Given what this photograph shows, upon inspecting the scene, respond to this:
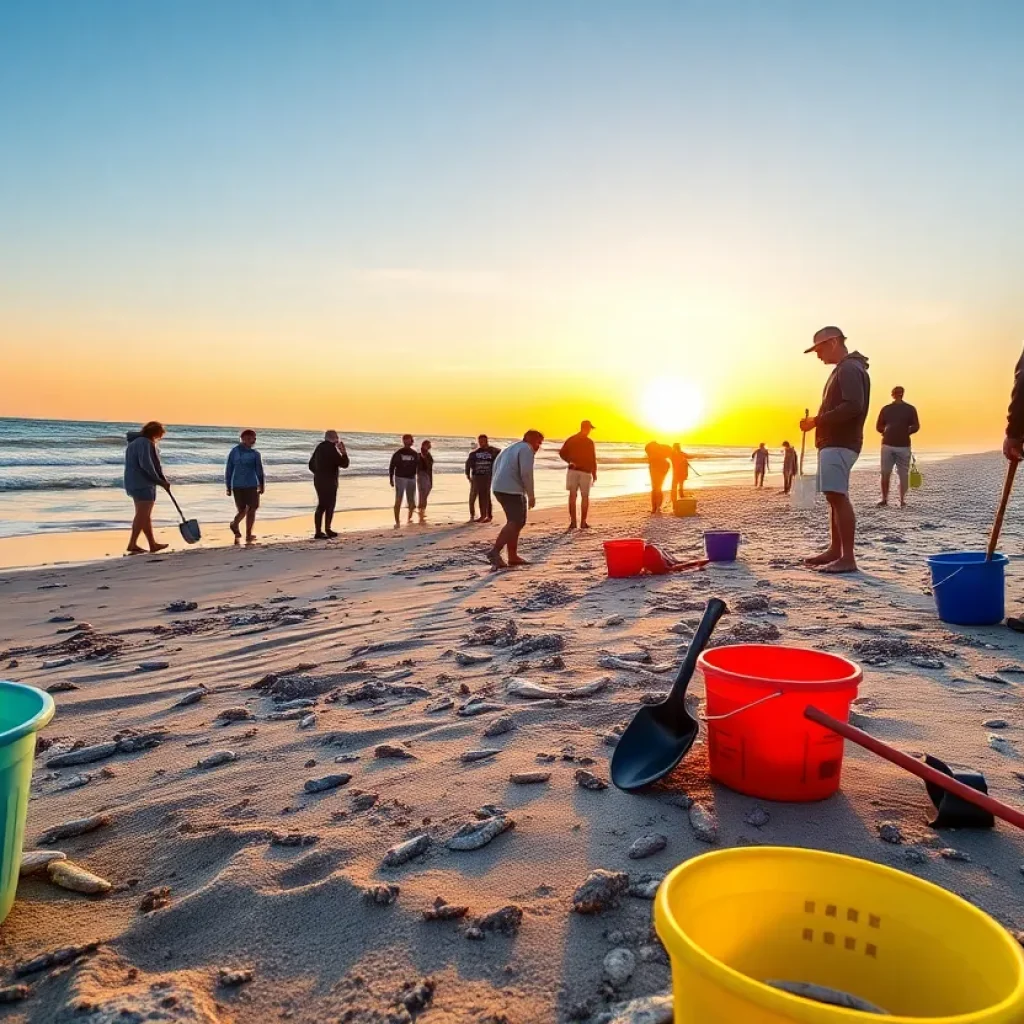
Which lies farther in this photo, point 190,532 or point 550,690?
point 190,532

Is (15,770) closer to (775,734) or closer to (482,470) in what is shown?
(775,734)

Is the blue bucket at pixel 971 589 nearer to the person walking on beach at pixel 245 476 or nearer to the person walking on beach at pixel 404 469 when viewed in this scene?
the person walking on beach at pixel 245 476

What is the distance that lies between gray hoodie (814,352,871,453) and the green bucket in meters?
7.10

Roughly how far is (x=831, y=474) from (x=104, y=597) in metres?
8.22

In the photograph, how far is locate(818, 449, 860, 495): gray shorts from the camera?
24.8 ft

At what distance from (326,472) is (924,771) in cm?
1253

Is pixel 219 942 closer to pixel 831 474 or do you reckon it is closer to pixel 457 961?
pixel 457 961

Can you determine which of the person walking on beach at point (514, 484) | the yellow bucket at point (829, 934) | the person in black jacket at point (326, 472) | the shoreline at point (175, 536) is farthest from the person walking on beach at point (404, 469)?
the yellow bucket at point (829, 934)

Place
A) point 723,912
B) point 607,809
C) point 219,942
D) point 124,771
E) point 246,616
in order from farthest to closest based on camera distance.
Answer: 1. point 246,616
2. point 124,771
3. point 607,809
4. point 219,942
5. point 723,912

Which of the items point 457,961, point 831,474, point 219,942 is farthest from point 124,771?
point 831,474

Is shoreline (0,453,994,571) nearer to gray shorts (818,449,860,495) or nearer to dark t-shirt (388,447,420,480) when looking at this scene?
dark t-shirt (388,447,420,480)

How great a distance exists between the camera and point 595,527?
50.6 feet

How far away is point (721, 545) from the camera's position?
895cm

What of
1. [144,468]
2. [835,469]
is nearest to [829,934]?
[835,469]
